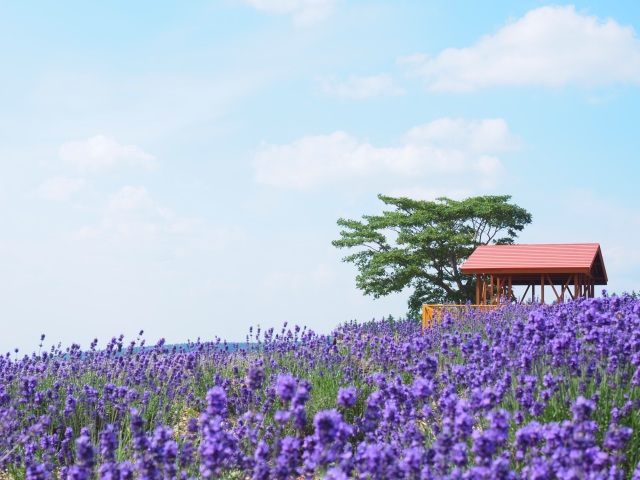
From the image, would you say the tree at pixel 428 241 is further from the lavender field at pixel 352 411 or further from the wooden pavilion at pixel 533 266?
the lavender field at pixel 352 411

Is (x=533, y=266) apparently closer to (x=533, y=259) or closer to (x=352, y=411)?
(x=533, y=259)

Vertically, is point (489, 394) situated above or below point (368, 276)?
below

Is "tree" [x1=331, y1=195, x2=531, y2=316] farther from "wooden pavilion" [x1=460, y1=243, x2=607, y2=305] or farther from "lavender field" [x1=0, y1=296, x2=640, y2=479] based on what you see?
"lavender field" [x1=0, y1=296, x2=640, y2=479]

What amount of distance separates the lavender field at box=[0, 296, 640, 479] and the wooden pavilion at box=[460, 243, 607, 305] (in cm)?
1120

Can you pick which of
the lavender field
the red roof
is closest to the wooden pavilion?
the red roof

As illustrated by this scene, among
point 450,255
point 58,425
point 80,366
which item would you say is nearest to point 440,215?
point 450,255

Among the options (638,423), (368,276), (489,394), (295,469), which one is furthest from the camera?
(368,276)

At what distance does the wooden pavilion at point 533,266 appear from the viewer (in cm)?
2189

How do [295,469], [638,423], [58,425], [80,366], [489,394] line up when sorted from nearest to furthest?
[295,469]
[489,394]
[638,423]
[58,425]
[80,366]

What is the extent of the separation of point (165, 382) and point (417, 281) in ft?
71.8

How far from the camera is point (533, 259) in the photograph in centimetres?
2258

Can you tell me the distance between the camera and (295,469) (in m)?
3.21

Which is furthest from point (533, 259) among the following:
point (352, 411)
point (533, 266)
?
point (352, 411)

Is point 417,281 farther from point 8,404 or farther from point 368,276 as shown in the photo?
point 8,404
